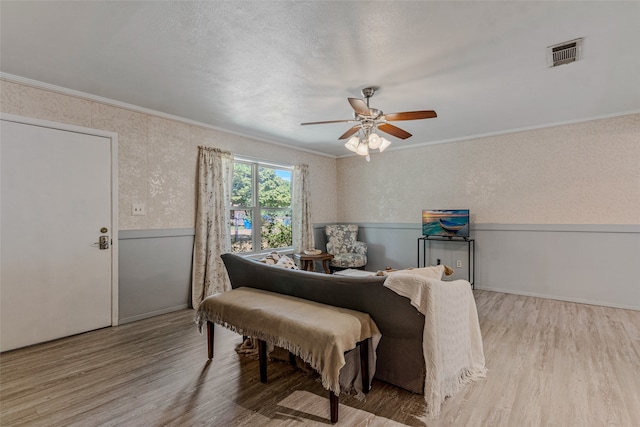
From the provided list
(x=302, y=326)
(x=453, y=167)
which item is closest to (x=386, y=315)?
(x=302, y=326)

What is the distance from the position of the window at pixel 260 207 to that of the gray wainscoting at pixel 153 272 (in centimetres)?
87

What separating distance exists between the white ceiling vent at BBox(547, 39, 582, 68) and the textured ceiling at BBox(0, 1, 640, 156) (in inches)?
2.2

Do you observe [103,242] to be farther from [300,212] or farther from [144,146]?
[300,212]

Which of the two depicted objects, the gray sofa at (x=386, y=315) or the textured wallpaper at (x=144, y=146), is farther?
the textured wallpaper at (x=144, y=146)

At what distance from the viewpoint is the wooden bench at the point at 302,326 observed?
1765 millimetres

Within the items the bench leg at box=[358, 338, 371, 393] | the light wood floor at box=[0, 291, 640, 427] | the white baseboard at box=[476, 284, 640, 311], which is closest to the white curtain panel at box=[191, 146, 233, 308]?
the light wood floor at box=[0, 291, 640, 427]

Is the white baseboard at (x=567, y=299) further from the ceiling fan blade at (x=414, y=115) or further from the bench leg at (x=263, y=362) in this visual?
the bench leg at (x=263, y=362)

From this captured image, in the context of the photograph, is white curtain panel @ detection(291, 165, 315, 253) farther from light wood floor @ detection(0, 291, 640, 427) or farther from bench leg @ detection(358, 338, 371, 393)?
bench leg @ detection(358, 338, 371, 393)

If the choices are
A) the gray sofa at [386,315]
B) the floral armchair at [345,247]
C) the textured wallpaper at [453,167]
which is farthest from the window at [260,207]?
the gray sofa at [386,315]

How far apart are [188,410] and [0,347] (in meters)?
2.14

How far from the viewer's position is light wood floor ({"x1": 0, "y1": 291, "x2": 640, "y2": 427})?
1.87m

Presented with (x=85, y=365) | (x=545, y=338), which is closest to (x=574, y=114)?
(x=545, y=338)

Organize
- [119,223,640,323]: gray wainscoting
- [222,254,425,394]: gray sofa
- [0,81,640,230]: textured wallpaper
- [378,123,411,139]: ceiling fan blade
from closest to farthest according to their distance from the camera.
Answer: [222,254,425,394]: gray sofa < [378,123,411,139]: ceiling fan blade < [0,81,640,230]: textured wallpaper < [119,223,640,323]: gray wainscoting

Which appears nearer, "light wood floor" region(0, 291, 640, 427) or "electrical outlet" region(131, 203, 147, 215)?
"light wood floor" region(0, 291, 640, 427)
